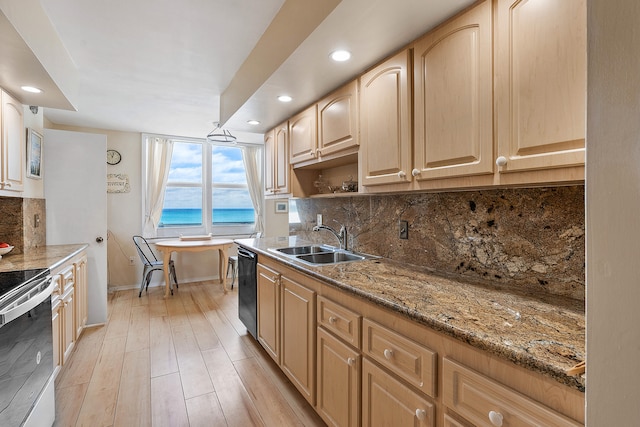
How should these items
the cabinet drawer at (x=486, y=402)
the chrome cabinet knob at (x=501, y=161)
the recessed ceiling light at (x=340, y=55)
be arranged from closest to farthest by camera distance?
the cabinet drawer at (x=486, y=402)
the chrome cabinet knob at (x=501, y=161)
the recessed ceiling light at (x=340, y=55)

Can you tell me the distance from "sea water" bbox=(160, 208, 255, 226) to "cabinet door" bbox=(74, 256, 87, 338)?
6.59 feet

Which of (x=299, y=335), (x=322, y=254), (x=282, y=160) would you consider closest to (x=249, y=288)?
(x=322, y=254)

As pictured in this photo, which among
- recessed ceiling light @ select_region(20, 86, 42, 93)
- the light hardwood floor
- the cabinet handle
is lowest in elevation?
the light hardwood floor

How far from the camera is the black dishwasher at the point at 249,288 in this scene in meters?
2.70

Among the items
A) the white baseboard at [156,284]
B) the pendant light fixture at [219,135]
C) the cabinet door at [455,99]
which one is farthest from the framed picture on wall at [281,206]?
the cabinet door at [455,99]

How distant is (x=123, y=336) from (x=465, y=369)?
126 inches

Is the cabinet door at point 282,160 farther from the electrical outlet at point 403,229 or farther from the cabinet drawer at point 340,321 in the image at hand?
the cabinet drawer at point 340,321

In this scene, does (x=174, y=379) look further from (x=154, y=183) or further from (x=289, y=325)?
(x=154, y=183)

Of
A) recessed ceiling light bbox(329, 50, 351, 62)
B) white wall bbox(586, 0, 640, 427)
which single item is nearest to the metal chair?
recessed ceiling light bbox(329, 50, 351, 62)

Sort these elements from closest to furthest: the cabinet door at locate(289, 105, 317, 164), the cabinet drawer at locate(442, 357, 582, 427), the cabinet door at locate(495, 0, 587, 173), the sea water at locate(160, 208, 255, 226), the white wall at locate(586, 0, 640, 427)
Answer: the white wall at locate(586, 0, 640, 427) < the cabinet drawer at locate(442, 357, 582, 427) < the cabinet door at locate(495, 0, 587, 173) < the cabinet door at locate(289, 105, 317, 164) < the sea water at locate(160, 208, 255, 226)

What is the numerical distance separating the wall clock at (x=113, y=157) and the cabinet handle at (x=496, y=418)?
5275 millimetres

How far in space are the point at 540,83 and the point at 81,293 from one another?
3.69 m

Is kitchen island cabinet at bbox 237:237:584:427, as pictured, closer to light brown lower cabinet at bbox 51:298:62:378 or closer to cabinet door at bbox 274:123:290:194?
cabinet door at bbox 274:123:290:194

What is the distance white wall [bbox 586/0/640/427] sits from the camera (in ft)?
1.37
